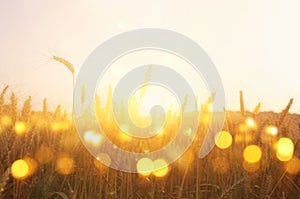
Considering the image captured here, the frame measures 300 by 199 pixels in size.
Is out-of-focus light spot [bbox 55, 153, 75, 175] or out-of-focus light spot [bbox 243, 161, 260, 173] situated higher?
out-of-focus light spot [bbox 55, 153, 75, 175]

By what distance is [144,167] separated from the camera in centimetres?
245

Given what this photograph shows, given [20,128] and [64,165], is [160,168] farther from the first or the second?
[20,128]

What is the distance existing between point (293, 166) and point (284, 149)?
0.15 meters

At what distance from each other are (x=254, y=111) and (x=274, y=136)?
1.51 feet

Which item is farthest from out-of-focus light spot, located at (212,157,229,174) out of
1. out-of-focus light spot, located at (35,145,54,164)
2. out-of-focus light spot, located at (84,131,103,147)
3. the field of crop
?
out-of-focus light spot, located at (35,145,54,164)

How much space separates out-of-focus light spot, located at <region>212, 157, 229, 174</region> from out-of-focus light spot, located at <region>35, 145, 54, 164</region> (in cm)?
127

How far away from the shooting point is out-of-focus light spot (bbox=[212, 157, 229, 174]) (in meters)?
2.44

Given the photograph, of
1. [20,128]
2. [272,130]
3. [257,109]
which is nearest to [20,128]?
[20,128]

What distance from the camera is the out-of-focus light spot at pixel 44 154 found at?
254 centimetres

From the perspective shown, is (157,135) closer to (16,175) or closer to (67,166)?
(67,166)

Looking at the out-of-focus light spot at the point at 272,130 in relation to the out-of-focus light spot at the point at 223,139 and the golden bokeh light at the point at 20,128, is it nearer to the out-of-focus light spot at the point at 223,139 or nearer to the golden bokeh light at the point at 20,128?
the out-of-focus light spot at the point at 223,139

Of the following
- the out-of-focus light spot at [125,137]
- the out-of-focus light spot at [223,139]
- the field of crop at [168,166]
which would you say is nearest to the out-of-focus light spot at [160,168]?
the field of crop at [168,166]

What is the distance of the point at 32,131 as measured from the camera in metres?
2.07

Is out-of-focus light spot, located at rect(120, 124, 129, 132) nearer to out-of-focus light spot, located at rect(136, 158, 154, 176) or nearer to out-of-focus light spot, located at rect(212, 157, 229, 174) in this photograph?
out-of-focus light spot, located at rect(136, 158, 154, 176)
